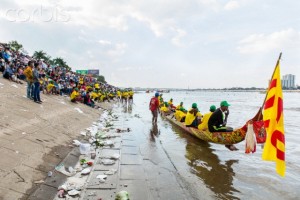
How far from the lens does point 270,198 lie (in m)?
5.90

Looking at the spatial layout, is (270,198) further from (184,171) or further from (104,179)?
(104,179)

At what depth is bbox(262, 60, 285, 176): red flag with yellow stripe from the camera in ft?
17.4

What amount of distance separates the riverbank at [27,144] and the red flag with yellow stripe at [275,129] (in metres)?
4.96

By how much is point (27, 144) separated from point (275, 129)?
6289 millimetres

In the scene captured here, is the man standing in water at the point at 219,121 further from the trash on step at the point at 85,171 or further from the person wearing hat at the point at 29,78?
the person wearing hat at the point at 29,78

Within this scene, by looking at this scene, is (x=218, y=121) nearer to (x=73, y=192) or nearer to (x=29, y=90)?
(x=73, y=192)

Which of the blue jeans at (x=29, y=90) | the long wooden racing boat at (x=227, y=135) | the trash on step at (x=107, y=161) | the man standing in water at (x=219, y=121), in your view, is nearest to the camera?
the trash on step at (x=107, y=161)

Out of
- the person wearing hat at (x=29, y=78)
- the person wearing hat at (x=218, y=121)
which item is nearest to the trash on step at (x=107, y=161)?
the person wearing hat at (x=218, y=121)

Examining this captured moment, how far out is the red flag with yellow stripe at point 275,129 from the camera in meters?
5.30

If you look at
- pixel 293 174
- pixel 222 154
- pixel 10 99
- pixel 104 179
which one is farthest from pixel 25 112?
pixel 293 174

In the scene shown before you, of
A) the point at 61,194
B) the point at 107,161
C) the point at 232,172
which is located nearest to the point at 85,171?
the point at 107,161

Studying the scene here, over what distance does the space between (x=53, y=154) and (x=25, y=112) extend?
4.09 meters

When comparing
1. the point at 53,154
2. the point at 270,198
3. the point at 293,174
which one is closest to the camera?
the point at 270,198

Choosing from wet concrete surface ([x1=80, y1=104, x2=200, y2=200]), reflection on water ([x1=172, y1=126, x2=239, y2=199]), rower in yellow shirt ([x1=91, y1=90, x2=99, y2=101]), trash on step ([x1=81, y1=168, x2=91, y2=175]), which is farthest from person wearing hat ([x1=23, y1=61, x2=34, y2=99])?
rower in yellow shirt ([x1=91, y1=90, x2=99, y2=101])
